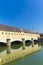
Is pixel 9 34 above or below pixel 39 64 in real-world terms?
above

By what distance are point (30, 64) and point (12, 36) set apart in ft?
29.2

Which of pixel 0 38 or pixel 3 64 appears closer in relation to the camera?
pixel 3 64

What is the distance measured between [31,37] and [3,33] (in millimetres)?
10054

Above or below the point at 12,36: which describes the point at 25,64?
below

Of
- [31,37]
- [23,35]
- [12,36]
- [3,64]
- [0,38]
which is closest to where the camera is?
[3,64]

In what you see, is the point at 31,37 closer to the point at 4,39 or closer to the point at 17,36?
the point at 17,36

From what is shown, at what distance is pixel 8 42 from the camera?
16.4 metres

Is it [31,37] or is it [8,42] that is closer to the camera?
[8,42]

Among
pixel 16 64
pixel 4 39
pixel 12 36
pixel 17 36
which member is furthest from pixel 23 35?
pixel 16 64

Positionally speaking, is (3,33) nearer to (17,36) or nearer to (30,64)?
(17,36)

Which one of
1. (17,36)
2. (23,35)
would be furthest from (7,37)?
(23,35)

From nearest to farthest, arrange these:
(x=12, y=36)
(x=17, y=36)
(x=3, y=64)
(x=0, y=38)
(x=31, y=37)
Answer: (x=3, y=64) → (x=0, y=38) → (x=12, y=36) → (x=17, y=36) → (x=31, y=37)

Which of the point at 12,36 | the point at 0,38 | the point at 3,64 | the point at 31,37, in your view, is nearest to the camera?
the point at 3,64

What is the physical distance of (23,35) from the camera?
67.6ft
